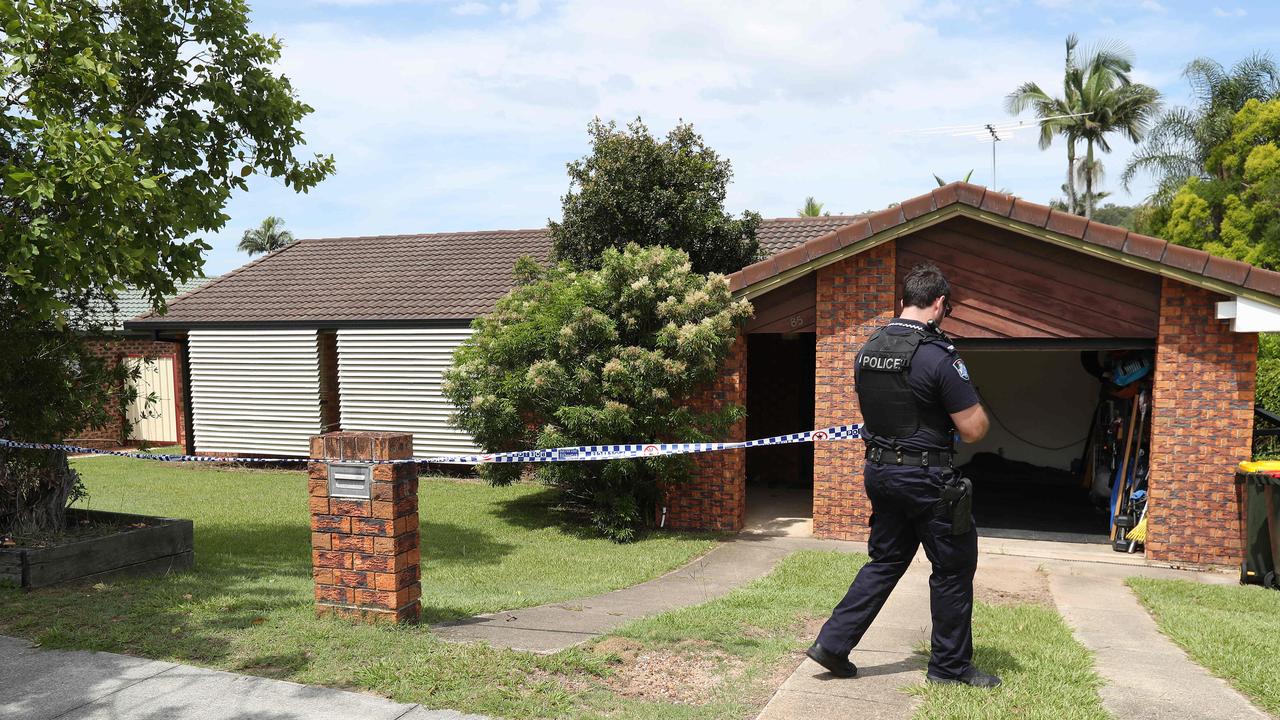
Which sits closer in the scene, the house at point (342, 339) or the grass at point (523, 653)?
the grass at point (523, 653)

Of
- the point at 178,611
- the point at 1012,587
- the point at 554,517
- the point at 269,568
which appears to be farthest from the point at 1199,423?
the point at 178,611

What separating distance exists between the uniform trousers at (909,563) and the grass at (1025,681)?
25 cm

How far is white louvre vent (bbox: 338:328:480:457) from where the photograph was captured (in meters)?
14.0

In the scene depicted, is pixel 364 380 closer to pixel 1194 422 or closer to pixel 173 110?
pixel 173 110

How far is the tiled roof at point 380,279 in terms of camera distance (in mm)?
14508

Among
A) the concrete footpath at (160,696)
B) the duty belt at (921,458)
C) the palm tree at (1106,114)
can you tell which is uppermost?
the palm tree at (1106,114)

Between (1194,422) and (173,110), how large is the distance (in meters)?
9.48

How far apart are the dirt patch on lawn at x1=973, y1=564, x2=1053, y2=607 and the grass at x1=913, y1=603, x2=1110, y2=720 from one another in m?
1.08

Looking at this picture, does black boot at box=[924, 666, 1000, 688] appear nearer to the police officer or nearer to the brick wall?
the police officer

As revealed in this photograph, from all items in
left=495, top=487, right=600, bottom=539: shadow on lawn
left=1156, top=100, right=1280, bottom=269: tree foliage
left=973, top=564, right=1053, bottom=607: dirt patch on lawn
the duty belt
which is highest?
left=1156, top=100, right=1280, bottom=269: tree foliage

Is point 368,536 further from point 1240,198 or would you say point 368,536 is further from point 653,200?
point 1240,198

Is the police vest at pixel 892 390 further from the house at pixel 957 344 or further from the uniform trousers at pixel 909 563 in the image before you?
the house at pixel 957 344

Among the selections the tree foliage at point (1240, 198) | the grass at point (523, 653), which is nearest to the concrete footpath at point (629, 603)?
the grass at point (523, 653)

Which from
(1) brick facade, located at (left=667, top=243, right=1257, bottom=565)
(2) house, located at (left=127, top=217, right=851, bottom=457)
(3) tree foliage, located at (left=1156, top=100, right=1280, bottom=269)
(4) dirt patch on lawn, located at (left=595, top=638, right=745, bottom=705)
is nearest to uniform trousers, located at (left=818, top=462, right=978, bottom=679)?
(4) dirt patch on lawn, located at (left=595, top=638, right=745, bottom=705)
